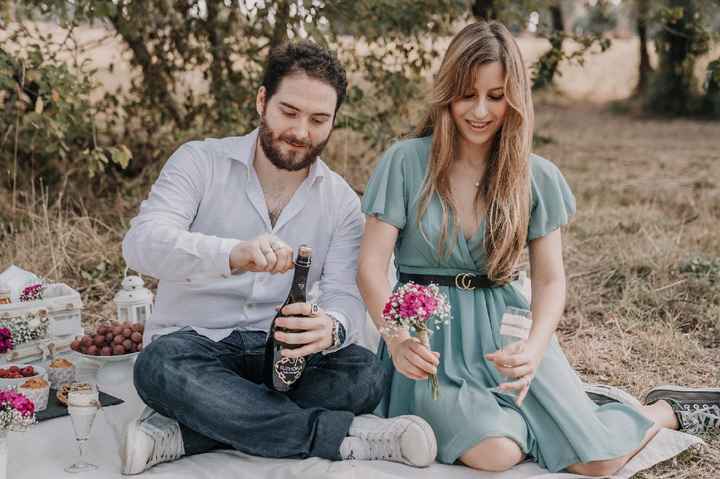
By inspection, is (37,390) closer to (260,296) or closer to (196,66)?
(260,296)

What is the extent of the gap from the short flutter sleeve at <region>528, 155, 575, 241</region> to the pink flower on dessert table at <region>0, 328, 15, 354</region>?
2.17 metres

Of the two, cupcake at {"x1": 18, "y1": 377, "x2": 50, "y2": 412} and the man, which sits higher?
the man

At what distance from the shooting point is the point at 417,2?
602 centimetres

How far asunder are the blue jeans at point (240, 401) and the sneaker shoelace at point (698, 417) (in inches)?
48.4

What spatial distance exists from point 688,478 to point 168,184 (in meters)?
2.14

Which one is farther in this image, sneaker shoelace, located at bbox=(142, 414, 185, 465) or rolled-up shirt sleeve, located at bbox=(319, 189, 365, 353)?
rolled-up shirt sleeve, located at bbox=(319, 189, 365, 353)

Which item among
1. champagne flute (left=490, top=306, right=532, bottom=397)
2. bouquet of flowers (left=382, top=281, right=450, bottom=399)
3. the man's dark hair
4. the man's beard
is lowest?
champagne flute (left=490, top=306, right=532, bottom=397)

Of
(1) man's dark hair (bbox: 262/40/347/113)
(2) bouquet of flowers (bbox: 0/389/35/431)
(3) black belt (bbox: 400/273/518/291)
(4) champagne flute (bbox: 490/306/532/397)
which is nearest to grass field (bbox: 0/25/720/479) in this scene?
(4) champagne flute (bbox: 490/306/532/397)

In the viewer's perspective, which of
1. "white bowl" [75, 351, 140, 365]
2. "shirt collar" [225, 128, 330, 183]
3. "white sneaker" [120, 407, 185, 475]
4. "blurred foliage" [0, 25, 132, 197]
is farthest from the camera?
"blurred foliage" [0, 25, 132, 197]

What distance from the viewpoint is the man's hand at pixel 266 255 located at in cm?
288

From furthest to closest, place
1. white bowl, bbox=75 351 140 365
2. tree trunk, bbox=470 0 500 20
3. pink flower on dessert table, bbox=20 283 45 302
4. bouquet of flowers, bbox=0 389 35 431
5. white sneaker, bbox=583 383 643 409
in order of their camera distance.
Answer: tree trunk, bbox=470 0 500 20, pink flower on dessert table, bbox=20 283 45 302, white bowl, bbox=75 351 140 365, white sneaker, bbox=583 383 643 409, bouquet of flowers, bbox=0 389 35 431

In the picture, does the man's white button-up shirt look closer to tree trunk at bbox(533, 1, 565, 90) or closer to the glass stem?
the glass stem

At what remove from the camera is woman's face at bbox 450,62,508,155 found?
322cm

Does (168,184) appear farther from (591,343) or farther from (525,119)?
(591,343)
